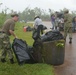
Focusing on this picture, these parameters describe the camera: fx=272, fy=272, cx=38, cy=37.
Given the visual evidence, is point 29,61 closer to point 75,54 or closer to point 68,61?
point 68,61

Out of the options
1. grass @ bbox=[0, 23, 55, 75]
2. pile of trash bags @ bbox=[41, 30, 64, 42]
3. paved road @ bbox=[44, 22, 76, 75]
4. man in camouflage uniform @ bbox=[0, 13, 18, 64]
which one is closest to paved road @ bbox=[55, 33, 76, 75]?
paved road @ bbox=[44, 22, 76, 75]

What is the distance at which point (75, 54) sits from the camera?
35.4 ft

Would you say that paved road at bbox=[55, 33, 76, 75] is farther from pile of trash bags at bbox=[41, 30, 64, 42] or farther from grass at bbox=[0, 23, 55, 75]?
pile of trash bags at bbox=[41, 30, 64, 42]

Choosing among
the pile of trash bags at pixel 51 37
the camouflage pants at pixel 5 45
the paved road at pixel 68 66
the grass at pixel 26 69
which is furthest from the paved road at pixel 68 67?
the camouflage pants at pixel 5 45

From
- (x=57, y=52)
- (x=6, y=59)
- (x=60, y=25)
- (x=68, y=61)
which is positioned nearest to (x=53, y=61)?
(x=57, y=52)

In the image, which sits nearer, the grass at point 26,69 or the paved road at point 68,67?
the grass at point 26,69

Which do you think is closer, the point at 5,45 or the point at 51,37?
the point at 5,45

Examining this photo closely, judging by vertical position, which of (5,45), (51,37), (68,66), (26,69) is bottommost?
(68,66)

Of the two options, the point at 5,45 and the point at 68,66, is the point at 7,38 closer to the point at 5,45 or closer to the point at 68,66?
the point at 5,45

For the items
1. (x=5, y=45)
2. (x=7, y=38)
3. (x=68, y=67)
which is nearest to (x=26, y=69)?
(x=5, y=45)

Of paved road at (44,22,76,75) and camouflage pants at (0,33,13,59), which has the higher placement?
camouflage pants at (0,33,13,59)

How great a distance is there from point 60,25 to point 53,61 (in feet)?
41.1

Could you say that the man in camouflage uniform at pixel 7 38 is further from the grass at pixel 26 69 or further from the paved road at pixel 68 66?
the paved road at pixel 68 66

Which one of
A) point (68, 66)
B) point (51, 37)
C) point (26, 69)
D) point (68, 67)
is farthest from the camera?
point (51, 37)
